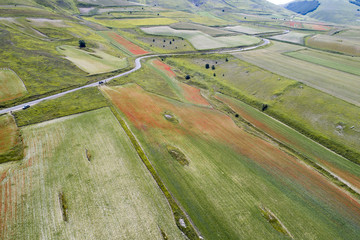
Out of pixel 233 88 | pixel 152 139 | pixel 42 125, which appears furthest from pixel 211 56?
pixel 42 125

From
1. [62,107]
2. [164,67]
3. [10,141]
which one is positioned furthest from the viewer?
[164,67]

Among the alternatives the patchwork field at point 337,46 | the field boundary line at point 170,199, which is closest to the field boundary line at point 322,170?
the field boundary line at point 170,199

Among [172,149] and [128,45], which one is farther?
[128,45]

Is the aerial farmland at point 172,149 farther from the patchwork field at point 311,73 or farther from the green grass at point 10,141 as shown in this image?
the patchwork field at point 311,73

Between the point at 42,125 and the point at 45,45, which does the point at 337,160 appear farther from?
the point at 45,45

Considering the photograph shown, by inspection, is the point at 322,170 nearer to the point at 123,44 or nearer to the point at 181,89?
the point at 181,89

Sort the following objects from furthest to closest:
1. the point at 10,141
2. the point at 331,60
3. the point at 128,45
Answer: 1. the point at 128,45
2. the point at 331,60
3. the point at 10,141

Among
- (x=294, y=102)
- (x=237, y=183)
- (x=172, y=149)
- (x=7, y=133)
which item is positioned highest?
(x=294, y=102)

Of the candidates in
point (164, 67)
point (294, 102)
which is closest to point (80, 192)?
point (294, 102)
